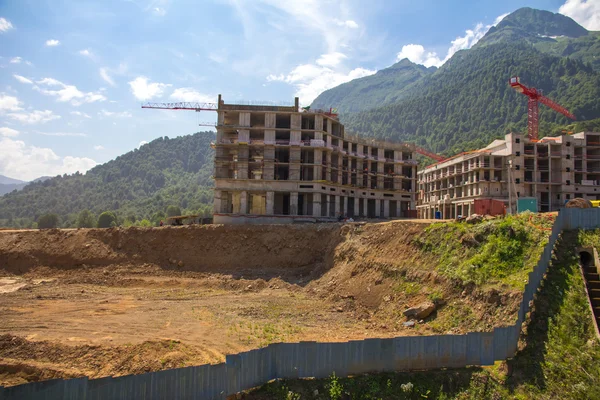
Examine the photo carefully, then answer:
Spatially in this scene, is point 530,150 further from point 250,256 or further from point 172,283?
point 172,283

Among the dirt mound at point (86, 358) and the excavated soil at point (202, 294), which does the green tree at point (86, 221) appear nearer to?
the excavated soil at point (202, 294)

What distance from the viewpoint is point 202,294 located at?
35188 millimetres

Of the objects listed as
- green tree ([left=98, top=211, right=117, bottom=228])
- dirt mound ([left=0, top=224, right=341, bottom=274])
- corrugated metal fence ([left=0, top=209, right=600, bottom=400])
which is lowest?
corrugated metal fence ([left=0, top=209, right=600, bottom=400])

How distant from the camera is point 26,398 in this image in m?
11.1

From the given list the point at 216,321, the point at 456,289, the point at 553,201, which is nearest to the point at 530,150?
the point at 553,201

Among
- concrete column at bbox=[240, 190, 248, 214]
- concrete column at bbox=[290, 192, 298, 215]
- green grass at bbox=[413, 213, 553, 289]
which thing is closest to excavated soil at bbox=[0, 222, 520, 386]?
green grass at bbox=[413, 213, 553, 289]

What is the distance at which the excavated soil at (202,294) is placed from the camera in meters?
19.0

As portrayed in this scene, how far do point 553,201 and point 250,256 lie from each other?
70566mm

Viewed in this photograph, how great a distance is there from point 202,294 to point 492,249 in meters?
23.8

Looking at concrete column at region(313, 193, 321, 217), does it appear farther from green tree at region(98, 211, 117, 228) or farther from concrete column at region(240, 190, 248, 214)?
green tree at region(98, 211, 117, 228)

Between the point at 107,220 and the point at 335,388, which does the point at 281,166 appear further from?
the point at 107,220

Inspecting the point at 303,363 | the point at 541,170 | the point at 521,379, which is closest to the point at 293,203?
the point at 303,363

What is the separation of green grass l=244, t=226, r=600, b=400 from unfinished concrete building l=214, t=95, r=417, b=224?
42.6m

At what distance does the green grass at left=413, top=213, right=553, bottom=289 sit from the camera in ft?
68.3
